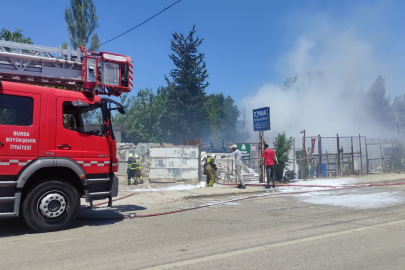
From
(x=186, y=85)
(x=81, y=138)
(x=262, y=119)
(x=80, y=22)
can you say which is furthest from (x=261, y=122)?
(x=186, y=85)

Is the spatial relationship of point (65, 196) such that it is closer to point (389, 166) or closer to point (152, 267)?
point (152, 267)

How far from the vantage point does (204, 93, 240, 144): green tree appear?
66.9m

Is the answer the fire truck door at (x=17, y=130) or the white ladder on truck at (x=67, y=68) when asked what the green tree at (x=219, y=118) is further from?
the fire truck door at (x=17, y=130)

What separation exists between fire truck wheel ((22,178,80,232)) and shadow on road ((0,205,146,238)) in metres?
0.35

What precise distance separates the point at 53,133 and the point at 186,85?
45190 millimetres

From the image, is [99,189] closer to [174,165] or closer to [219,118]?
[174,165]

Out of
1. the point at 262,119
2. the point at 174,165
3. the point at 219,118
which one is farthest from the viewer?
the point at 219,118

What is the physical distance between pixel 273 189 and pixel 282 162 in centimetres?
243

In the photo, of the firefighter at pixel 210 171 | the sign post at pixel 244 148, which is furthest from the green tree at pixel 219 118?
the firefighter at pixel 210 171

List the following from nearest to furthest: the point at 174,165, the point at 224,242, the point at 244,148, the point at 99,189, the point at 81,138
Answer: the point at 224,242
the point at 81,138
the point at 99,189
the point at 174,165
the point at 244,148

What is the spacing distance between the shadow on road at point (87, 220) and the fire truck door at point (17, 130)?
1.27 m

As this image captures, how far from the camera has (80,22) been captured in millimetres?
27672

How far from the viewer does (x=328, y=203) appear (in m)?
10.2

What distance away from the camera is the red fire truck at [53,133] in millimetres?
6523
